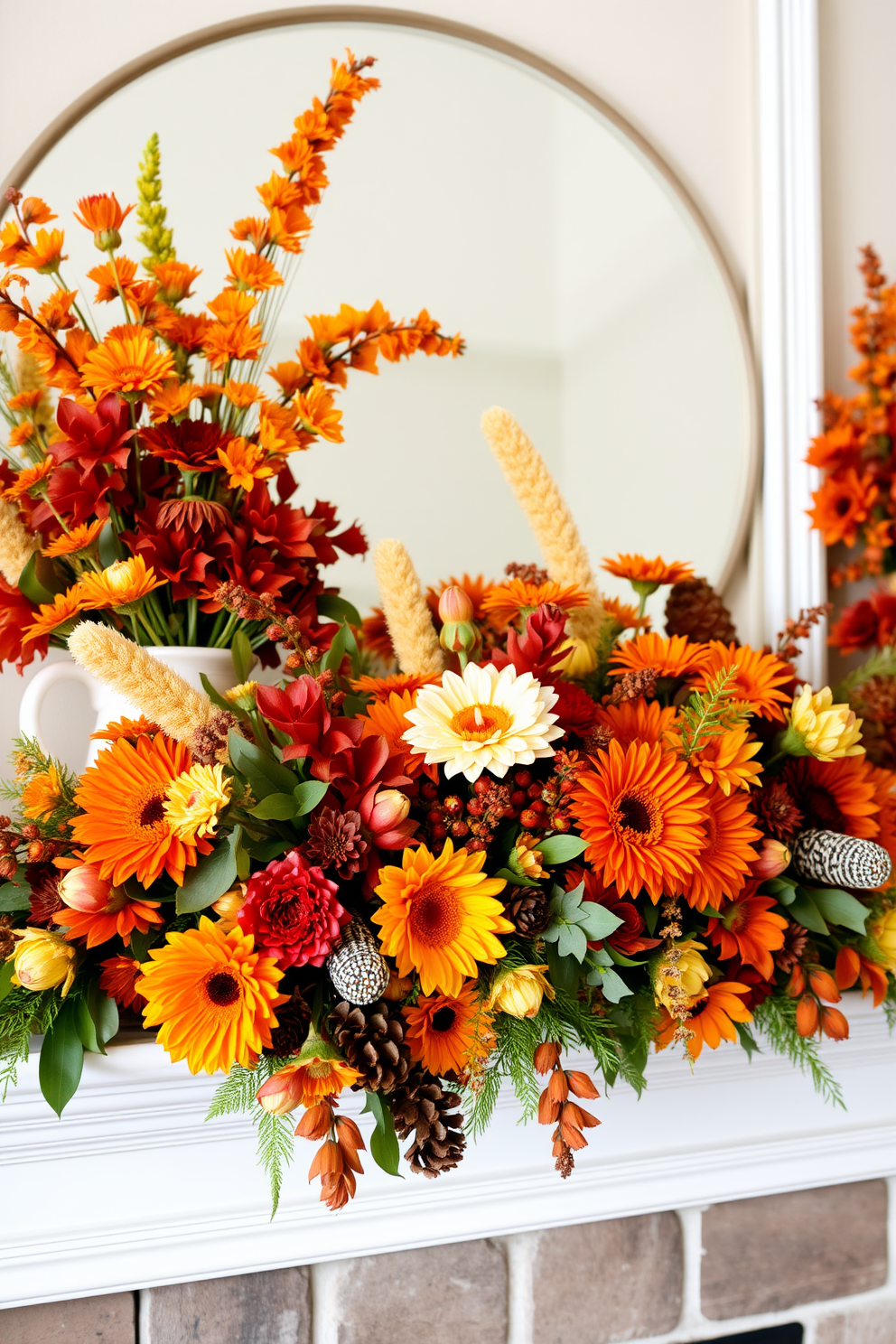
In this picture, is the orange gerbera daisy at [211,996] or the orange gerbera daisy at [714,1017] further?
the orange gerbera daisy at [714,1017]

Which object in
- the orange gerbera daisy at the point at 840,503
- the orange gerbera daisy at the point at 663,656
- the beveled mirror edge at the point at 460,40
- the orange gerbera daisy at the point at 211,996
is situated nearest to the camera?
the orange gerbera daisy at the point at 211,996

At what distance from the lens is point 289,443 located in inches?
27.6

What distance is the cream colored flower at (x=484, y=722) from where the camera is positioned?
0.57 m

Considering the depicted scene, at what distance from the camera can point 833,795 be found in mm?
755

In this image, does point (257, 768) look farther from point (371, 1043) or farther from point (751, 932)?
point (751, 932)

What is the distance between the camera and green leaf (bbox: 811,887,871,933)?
695 mm

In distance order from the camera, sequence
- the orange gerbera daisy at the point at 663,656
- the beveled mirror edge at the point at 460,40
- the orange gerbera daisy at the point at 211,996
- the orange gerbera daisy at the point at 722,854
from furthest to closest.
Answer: the beveled mirror edge at the point at 460,40 < the orange gerbera daisy at the point at 663,656 < the orange gerbera daisy at the point at 722,854 < the orange gerbera daisy at the point at 211,996

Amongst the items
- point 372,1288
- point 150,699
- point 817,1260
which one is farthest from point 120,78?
point 817,1260

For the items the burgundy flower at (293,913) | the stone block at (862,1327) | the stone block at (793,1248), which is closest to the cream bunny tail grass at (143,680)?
the burgundy flower at (293,913)

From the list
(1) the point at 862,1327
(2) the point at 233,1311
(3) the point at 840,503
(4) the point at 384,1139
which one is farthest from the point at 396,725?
(1) the point at 862,1327

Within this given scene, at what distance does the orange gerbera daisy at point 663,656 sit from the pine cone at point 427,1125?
0.33m

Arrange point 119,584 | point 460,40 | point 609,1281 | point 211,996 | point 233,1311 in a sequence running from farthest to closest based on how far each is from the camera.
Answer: point 460,40 < point 609,1281 < point 233,1311 < point 119,584 < point 211,996

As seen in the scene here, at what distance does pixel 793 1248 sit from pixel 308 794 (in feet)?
2.40

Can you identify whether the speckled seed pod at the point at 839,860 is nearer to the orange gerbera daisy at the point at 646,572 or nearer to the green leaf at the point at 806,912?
the green leaf at the point at 806,912
